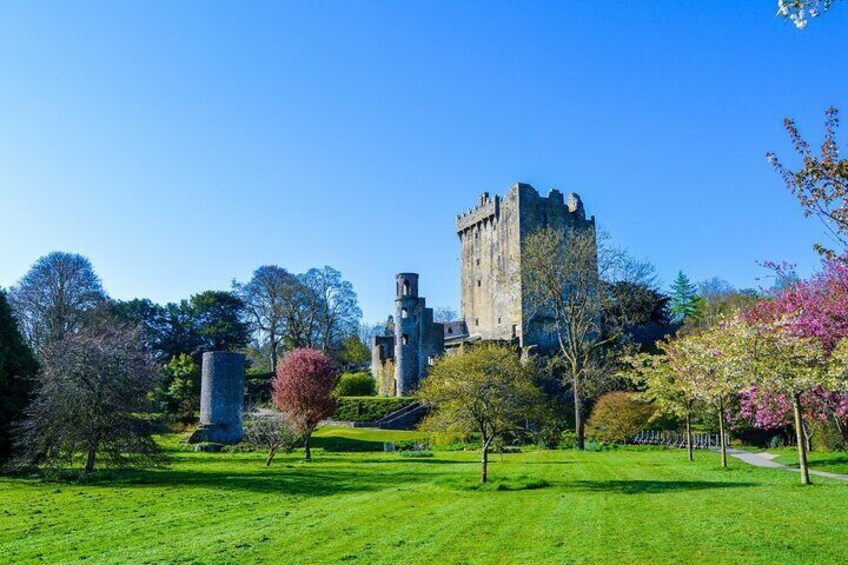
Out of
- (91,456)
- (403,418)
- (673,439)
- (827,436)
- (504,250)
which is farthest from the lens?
(504,250)

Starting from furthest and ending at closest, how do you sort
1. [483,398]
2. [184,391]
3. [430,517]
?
[184,391], [483,398], [430,517]

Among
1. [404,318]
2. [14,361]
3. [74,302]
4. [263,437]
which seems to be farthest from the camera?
[404,318]

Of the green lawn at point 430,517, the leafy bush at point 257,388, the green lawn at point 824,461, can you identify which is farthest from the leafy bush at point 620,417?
the leafy bush at point 257,388

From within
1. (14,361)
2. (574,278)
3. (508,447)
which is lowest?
(508,447)

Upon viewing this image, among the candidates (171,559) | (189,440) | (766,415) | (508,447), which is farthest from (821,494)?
(189,440)

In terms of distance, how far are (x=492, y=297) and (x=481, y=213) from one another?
330 inches

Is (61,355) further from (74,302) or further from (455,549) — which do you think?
(74,302)

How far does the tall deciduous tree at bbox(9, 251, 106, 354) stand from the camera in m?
49.7

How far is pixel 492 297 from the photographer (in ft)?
218

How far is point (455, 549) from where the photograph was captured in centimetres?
1130

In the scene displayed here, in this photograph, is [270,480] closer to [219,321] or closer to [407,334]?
[407,334]

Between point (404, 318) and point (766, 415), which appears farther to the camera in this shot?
point (404, 318)

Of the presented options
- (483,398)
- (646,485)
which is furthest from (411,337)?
(646,485)

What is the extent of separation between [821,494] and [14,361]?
24685 mm
